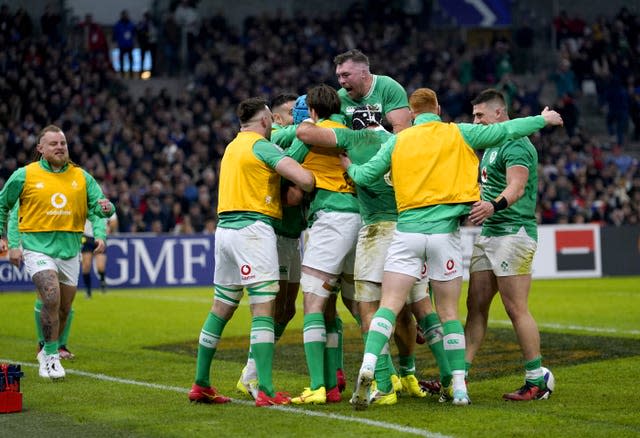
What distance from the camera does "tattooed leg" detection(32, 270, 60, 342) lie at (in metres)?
10.8

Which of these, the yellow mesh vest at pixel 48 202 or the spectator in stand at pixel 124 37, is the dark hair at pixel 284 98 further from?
the spectator in stand at pixel 124 37

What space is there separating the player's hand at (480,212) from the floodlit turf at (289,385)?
1.43 m

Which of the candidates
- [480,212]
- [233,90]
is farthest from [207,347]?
[233,90]

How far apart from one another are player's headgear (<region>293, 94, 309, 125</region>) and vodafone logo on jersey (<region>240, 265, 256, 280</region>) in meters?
1.78

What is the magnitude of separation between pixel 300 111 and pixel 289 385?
2.49m

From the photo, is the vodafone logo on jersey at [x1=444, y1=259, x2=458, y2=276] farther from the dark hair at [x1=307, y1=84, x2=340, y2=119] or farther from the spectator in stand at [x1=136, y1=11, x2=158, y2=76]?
the spectator in stand at [x1=136, y1=11, x2=158, y2=76]

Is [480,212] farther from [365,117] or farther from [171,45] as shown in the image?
[171,45]

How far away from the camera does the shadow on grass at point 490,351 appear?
11141mm

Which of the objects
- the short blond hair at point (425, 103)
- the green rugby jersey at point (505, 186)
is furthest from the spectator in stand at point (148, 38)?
the short blond hair at point (425, 103)

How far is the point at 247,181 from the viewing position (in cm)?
872

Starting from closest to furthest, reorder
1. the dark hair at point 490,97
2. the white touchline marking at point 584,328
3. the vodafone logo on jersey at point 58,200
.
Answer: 1. the dark hair at point 490,97
2. the vodafone logo on jersey at point 58,200
3. the white touchline marking at point 584,328

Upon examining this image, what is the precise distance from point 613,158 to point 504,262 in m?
24.0

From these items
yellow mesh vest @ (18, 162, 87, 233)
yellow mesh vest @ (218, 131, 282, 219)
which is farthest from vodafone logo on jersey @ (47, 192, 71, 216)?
yellow mesh vest @ (218, 131, 282, 219)

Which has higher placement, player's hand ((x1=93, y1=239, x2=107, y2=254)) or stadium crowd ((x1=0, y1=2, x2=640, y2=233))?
stadium crowd ((x1=0, y1=2, x2=640, y2=233))
